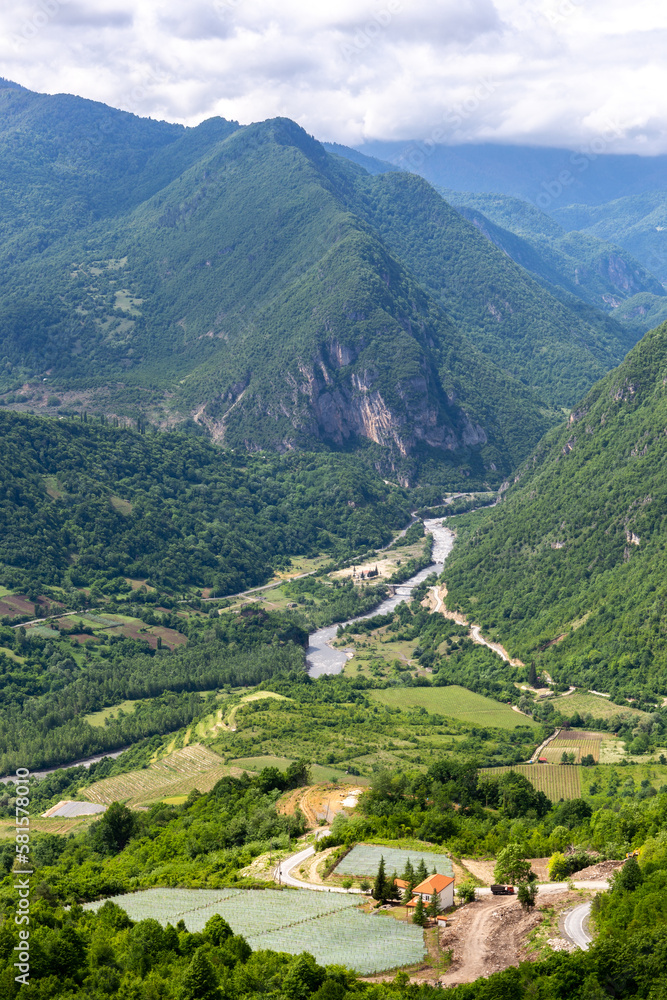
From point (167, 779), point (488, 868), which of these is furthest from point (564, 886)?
point (167, 779)

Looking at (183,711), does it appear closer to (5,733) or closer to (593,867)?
(5,733)

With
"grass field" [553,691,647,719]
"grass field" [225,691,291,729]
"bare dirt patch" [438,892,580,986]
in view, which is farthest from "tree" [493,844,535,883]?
"grass field" [225,691,291,729]

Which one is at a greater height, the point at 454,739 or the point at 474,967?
the point at 474,967

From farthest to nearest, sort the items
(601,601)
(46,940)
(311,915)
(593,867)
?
(601,601), (593,867), (311,915), (46,940)

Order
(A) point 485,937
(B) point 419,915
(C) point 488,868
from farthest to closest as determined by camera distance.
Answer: (C) point 488,868, (B) point 419,915, (A) point 485,937

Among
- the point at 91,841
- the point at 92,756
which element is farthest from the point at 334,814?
the point at 92,756

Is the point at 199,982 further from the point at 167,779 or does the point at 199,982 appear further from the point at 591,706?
the point at 591,706

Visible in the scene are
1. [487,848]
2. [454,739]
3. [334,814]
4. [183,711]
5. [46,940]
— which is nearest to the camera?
[46,940]
